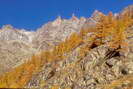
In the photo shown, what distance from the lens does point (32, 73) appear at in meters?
132

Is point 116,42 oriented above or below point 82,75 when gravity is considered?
above

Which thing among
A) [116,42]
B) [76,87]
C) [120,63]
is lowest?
[76,87]

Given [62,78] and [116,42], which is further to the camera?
[62,78]

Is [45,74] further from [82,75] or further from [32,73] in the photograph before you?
[82,75]

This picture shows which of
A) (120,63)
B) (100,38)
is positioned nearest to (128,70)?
(120,63)

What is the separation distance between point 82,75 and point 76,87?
5.72 m

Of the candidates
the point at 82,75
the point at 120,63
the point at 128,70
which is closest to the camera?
the point at 128,70

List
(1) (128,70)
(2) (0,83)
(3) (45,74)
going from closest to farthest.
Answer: (1) (128,70), (3) (45,74), (2) (0,83)

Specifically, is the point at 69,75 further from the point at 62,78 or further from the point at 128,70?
the point at 128,70

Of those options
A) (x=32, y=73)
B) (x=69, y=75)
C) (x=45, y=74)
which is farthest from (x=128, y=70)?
(x=32, y=73)

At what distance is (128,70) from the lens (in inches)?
2480

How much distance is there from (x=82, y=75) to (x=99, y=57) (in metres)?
8.65

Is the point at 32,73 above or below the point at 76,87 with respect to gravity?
above

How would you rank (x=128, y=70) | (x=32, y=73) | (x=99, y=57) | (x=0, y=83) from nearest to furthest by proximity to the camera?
(x=128, y=70)
(x=99, y=57)
(x=32, y=73)
(x=0, y=83)
